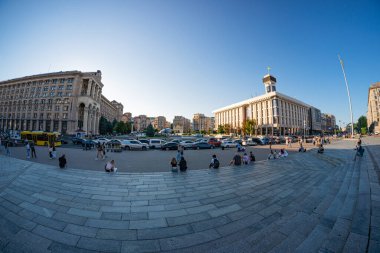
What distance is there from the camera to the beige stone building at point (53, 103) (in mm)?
52500

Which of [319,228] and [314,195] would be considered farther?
[314,195]

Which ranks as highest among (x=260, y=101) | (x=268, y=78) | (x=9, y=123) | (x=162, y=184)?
(x=268, y=78)

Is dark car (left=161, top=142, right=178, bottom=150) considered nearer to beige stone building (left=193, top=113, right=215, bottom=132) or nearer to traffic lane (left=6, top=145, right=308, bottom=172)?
traffic lane (left=6, top=145, right=308, bottom=172)

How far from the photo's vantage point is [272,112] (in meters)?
67.2

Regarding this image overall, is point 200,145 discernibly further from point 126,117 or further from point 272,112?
point 126,117

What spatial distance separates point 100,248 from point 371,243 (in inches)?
209

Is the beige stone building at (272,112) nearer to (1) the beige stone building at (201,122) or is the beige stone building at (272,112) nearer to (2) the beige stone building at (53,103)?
(1) the beige stone building at (201,122)

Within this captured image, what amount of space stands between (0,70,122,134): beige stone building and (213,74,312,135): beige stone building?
67.8m

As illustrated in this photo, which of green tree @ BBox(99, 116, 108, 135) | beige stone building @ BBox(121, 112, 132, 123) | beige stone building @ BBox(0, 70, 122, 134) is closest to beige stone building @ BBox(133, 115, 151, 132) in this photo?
beige stone building @ BBox(121, 112, 132, 123)

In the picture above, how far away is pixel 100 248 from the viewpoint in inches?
113

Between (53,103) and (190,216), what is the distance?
71.2m

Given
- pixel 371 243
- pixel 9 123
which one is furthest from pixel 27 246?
pixel 9 123

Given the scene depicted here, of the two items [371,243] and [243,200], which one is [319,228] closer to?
[371,243]

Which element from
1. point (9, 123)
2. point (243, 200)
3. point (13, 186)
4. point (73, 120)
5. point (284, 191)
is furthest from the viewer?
point (9, 123)
